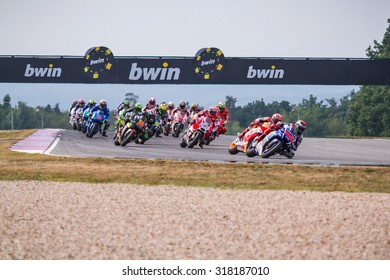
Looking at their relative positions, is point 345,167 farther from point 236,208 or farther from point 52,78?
point 52,78

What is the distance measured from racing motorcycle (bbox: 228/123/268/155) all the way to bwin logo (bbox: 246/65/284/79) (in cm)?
1337

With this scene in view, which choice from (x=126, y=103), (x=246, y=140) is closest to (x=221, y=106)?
(x=246, y=140)

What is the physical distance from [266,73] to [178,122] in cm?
613

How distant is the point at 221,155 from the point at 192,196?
1214cm

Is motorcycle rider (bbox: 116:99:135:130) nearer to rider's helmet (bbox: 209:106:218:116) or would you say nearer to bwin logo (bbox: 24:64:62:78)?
rider's helmet (bbox: 209:106:218:116)

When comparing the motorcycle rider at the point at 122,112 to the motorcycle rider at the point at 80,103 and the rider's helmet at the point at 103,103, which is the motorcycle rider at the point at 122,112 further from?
the motorcycle rider at the point at 80,103

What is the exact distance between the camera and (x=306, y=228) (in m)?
12.7

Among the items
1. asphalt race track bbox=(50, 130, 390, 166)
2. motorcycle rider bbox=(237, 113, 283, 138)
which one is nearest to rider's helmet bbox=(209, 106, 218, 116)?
asphalt race track bbox=(50, 130, 390, 166)

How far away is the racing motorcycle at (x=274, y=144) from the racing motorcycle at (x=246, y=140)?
163 millimetres

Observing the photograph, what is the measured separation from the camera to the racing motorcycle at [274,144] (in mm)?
25891

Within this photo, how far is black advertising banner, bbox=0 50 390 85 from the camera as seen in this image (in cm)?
4244

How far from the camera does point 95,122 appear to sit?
135 feet

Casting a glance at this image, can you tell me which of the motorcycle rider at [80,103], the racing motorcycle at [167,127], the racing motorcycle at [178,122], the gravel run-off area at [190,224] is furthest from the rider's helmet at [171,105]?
the gravel run-off area at [190,224]
